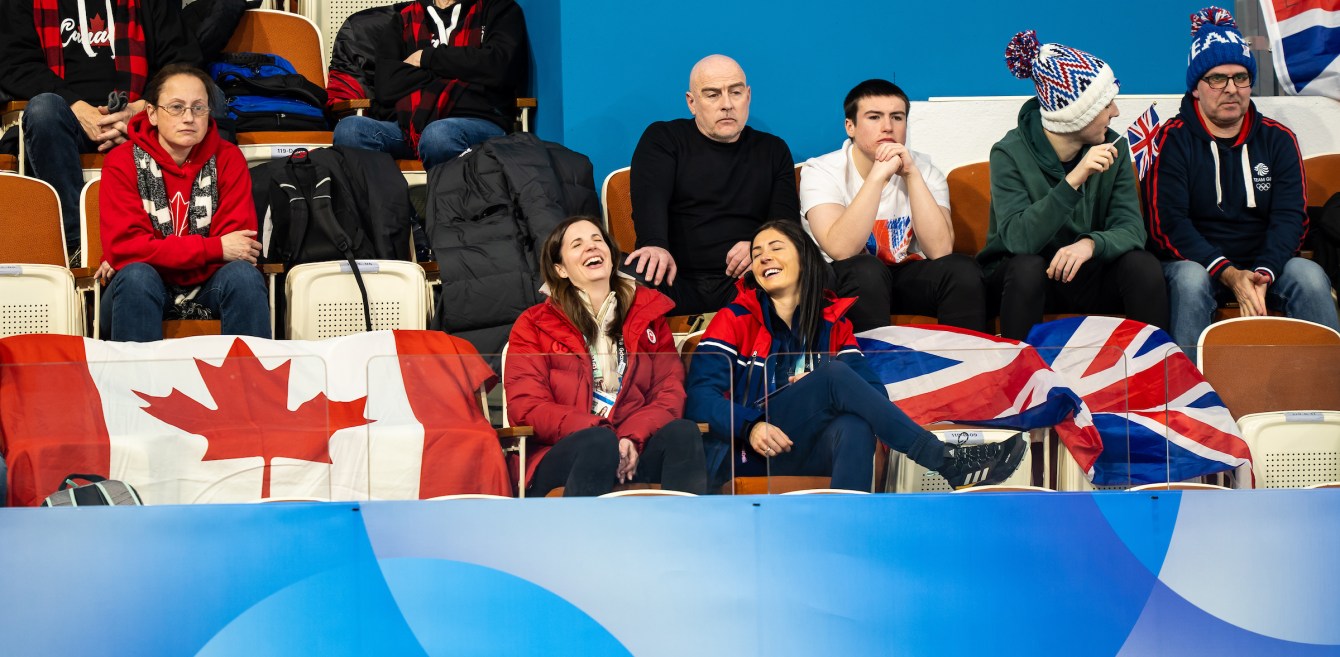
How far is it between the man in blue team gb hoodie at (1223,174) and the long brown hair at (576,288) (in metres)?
1.75

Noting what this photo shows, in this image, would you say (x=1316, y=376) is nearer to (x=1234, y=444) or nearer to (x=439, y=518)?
(x=1234, y=444)

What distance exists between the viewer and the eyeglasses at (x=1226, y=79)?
14.9 feet

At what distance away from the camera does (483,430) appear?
2943 millimetres

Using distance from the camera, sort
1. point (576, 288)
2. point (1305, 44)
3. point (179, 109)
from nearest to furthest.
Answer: point (576, 288)
point (179, 109)
point (1305, 44)

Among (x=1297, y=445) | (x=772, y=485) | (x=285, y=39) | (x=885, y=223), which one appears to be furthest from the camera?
(x=285, y=39)

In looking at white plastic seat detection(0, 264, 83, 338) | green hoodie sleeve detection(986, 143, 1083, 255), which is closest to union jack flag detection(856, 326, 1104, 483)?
green hoodie sleeve detection(986, 143, 1083, 255)

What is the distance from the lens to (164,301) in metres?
4.05

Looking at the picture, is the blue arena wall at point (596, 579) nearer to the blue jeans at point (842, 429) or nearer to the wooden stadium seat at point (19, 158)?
the blue jeans at point (842, 429)

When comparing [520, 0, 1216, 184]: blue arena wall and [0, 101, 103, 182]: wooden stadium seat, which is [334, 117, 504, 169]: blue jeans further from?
[0, 101, 103, 182]: wooden stadium seat

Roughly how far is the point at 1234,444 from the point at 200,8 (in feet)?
12.9

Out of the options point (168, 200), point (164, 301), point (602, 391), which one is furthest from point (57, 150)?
point (602, 391)

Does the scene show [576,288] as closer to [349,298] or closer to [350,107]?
[349,298]

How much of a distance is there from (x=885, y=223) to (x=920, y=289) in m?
0.39

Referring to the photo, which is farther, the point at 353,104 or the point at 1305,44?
the point at 1305,44
